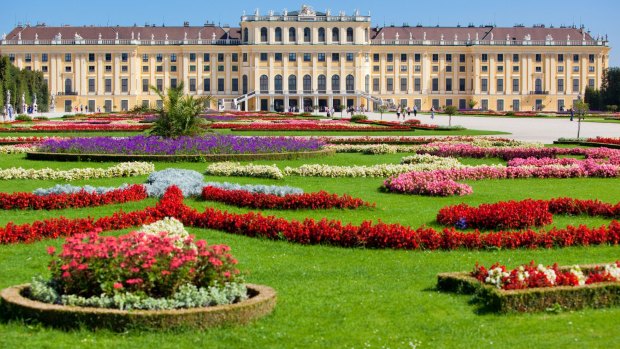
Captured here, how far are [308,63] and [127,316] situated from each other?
7856 cm

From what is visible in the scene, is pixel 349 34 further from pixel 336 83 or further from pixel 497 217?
pixel 497 217

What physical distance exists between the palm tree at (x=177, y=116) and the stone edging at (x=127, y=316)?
47.7ft

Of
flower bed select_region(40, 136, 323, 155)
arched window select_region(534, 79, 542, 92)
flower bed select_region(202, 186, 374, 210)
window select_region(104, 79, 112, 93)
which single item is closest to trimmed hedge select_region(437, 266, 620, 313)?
flower bed select_region(202, 186, 374, 210)

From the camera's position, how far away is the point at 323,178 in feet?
53.7

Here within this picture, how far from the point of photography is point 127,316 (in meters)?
5.93

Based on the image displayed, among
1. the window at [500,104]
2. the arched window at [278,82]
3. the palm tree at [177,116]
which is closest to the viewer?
the palm tree at [177,116]

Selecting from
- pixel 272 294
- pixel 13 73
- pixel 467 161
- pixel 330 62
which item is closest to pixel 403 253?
pixel 272 294

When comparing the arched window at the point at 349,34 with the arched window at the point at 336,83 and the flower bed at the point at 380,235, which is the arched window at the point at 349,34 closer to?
the arched window at the point at 336,83

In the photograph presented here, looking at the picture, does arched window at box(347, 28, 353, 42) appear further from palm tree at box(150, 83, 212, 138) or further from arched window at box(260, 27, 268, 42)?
palm tree at box(150, 83, 212, 138)

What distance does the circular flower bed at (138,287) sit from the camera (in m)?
6.00

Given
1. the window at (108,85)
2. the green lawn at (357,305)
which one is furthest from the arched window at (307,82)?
the green lawn at (357,305)

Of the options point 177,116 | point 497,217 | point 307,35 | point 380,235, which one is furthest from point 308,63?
point 380,235

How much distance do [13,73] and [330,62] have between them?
104 feet

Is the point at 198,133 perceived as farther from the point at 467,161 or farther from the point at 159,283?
the point at 159,283
